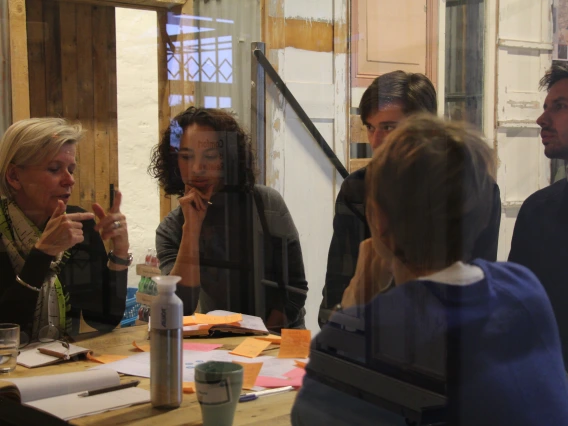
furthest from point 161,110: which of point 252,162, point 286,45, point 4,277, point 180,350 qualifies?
point 180,350

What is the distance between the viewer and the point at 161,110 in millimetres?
1570

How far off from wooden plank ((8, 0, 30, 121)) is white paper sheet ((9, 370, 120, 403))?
0.74 meters

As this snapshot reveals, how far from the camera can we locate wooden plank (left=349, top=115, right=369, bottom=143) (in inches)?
38.6

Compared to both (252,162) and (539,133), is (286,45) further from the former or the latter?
(539,133)

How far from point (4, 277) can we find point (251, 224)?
Answer: 0.62 meters

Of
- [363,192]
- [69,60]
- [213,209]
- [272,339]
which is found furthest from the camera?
[69,60]

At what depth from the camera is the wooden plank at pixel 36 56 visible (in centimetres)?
158

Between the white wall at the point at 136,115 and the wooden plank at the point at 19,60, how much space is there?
0.23 meters

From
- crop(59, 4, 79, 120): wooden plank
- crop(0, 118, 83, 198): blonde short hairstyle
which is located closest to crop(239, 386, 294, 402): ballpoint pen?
crop(0, 118, 83, 198): blonde short hairstyle

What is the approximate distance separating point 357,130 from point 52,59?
93cm

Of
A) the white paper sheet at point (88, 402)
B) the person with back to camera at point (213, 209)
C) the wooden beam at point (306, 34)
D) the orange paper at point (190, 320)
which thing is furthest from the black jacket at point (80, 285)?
the wooden beam at point (306, 34)

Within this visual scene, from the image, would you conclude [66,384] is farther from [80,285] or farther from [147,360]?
[80,285]

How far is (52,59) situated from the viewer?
1.59 meters

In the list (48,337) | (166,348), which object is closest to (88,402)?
(166,348)
